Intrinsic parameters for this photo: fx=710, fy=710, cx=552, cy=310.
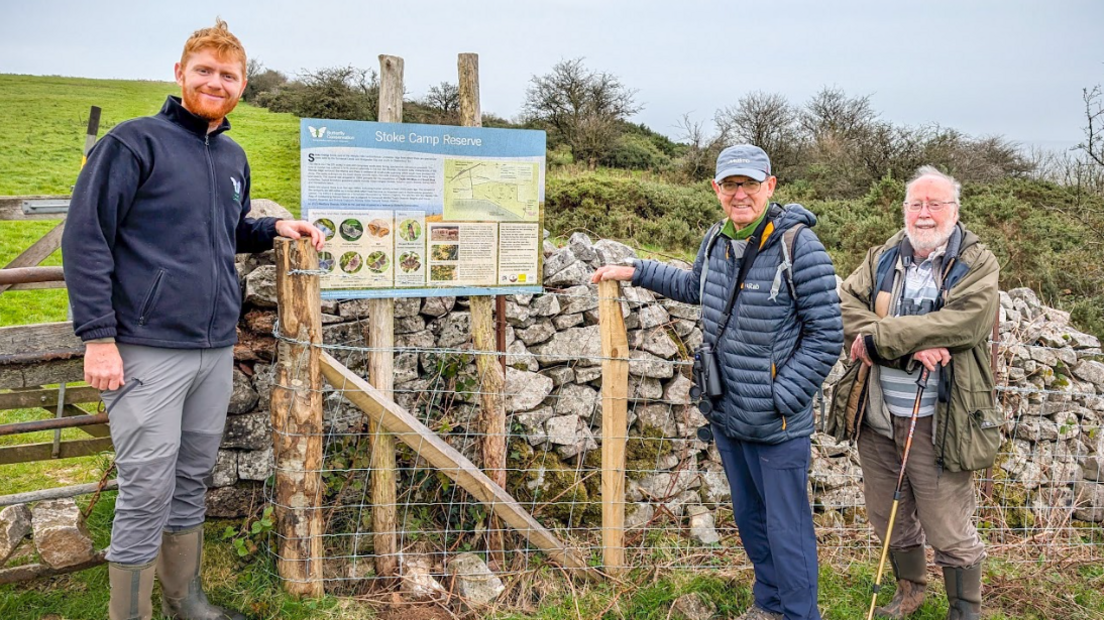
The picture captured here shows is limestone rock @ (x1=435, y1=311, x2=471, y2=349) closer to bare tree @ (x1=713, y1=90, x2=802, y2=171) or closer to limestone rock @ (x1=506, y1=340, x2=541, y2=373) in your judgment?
limestone rock @ (x1=506, y1=340, x2=541, y2=373)

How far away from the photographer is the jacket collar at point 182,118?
3.11 meters

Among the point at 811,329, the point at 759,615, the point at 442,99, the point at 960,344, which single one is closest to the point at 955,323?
the point at 960,344

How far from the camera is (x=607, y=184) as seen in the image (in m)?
11.5

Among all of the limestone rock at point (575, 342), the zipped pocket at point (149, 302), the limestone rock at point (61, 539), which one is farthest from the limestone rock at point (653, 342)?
the limestone rock at point (61, 539)

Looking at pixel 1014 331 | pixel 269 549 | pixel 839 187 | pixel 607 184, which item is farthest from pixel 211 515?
pixel 839 187

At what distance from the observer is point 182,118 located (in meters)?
3.14

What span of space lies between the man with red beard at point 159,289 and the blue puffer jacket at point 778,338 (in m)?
2.39

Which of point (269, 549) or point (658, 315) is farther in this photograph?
point (658, 315)

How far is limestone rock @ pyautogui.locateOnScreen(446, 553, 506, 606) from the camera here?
4074mm

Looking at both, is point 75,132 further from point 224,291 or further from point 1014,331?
point 1014,331

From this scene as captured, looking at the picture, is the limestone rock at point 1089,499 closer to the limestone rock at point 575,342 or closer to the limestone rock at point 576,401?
the limestone rock at point 576,401

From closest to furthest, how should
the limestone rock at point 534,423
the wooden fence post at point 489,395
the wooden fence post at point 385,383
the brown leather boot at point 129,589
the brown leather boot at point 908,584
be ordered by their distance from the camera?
the brown leather boot at point 129,589 < the brown leather boot at point 908,584 < the wooden fence post at point 385,383 < the wooden fence post at point 489,395 < the limestone rock at point 534,423

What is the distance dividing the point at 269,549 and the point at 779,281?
3.08m

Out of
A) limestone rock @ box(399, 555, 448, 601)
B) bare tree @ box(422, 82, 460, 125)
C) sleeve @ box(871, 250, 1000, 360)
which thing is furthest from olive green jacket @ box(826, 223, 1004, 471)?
bare tree @ box(422, 82, 460, 125)
